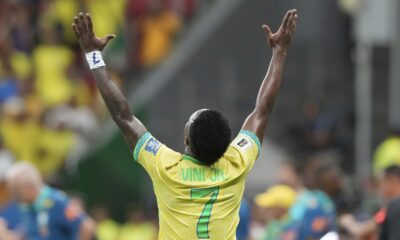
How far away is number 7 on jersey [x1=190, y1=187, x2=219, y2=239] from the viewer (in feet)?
26.1

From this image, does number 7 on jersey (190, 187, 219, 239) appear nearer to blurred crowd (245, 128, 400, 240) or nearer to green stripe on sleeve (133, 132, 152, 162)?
green stripe on sleeve (133, 132, 152, 162)

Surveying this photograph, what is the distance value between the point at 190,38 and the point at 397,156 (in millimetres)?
6751

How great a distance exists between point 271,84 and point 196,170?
30.9 inches

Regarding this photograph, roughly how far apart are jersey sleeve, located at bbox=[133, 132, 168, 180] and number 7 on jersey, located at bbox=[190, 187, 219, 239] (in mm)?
255

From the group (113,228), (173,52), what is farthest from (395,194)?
(173,52)

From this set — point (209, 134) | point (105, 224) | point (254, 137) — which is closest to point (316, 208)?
point (254, 137)

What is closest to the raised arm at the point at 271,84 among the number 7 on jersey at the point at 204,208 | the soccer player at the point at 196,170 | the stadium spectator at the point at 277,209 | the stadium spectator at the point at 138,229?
the soccer player at the point at 196,170

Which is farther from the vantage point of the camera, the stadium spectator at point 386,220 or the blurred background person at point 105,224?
the blurred background person at point 105,224

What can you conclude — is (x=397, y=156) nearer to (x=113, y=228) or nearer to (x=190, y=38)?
(x=113, y=228)

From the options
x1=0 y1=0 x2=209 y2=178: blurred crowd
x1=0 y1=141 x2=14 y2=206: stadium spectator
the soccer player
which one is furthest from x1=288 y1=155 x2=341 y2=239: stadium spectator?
x1=0 y1=0 x2=209 y2=178: blurred crowd

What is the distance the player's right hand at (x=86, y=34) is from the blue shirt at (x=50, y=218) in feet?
13.5

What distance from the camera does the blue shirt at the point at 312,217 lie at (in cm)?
1202

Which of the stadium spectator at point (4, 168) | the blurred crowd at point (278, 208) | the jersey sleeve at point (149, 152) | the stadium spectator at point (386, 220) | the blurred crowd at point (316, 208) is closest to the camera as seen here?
the jersey sleeve at point (149, 152)

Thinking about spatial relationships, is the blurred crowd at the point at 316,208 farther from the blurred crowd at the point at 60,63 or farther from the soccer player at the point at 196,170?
the blurred crowd at the point at 60,63
